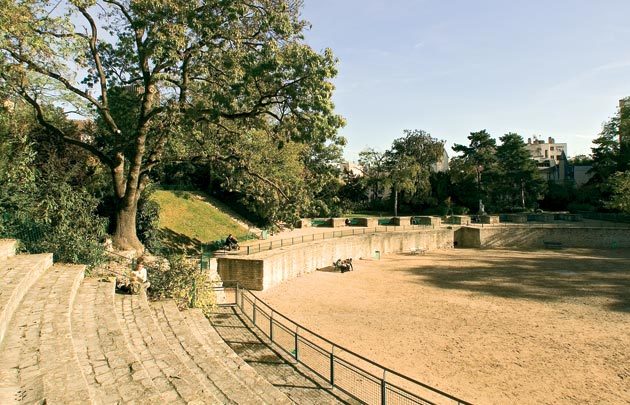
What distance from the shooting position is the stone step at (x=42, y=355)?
17.7 ft

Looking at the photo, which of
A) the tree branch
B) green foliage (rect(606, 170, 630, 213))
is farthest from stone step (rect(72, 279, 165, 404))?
green foliage (rect(606, 170, 630, 213))

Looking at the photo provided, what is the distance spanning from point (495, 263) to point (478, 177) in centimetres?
3056

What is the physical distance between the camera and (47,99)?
21672mm

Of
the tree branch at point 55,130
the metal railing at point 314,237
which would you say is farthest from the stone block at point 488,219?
the tree branch at point 55,130

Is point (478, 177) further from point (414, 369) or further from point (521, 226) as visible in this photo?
point (414, 369)

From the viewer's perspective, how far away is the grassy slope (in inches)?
1096

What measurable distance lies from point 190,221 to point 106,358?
24270mm

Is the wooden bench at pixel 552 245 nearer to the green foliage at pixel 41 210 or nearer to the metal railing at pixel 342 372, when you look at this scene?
the metal railing at pixel 342 372

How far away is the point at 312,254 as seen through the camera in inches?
1108

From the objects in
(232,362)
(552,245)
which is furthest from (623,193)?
(232,362)

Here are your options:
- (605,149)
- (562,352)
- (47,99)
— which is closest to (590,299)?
(562,352)

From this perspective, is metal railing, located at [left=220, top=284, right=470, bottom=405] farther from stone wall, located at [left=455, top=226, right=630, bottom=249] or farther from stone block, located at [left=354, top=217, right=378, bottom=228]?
stone wall, located at [left=455, top=226, right=630, bottom=249]

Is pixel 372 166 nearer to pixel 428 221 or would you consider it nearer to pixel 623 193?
pixel 428 221

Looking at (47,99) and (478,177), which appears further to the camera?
(478,177)
